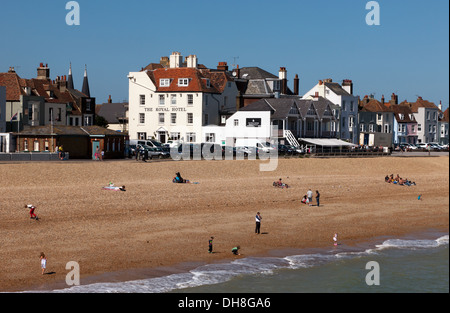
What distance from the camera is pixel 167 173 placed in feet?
154

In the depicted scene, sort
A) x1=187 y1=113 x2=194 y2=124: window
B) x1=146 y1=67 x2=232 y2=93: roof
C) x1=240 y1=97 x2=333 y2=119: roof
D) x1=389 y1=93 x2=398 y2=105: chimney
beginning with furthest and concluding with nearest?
x1=389 y1=93 x2=398 y2=105: chimney, x1=146 y1=67 x2=232 y2=93: roof, x1=187 y1=113 x2=194 y2=124: window, x1=240 y1=97 x2=333 y2=119: roof

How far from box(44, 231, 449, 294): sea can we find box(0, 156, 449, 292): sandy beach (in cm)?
147

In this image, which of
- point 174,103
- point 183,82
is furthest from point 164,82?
point 174,103

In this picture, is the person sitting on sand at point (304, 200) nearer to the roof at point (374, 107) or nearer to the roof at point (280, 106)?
the roof at point (280, 106)

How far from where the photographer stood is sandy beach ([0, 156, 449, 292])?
25.5 meters

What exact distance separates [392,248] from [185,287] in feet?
41.2

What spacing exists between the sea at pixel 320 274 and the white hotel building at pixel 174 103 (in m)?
49.2

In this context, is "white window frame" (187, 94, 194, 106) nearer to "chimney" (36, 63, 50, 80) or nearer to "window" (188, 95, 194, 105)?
"window" (188, 95, 194, 105)

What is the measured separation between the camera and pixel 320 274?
2516 cm

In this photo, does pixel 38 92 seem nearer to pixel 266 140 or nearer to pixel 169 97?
pixel 169 97

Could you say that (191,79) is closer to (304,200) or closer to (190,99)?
(190,99)

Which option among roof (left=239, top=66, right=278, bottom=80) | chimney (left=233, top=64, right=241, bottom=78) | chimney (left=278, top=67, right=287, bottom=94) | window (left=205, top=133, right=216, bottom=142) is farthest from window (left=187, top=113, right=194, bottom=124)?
chimney (left=278, top=67, right=287, bottom=94)

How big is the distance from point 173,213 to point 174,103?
44833 mm
